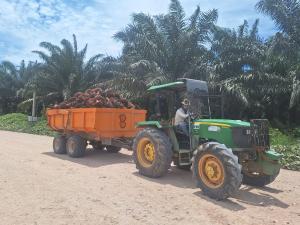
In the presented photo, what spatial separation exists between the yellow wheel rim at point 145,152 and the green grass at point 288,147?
15.1 feet

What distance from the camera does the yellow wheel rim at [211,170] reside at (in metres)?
6.84

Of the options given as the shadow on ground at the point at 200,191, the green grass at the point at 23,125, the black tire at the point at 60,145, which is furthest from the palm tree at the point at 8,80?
the shadow on ground at the point at 200,191

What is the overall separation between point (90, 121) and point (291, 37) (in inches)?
429

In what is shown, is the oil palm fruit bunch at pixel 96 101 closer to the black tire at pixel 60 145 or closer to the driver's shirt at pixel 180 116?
the black tire at pixel 60 145

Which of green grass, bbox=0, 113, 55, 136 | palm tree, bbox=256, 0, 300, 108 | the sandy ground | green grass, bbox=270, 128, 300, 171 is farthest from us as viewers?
green grass, bbox=0, 113, 55, 136

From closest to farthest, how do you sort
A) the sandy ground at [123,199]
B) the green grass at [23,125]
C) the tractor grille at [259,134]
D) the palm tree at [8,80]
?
1. the sandy ground at [123,199]
2. the tractor grille at [259,134]
3. the green grass at [23,125]
4. the palm tree at [8,80]

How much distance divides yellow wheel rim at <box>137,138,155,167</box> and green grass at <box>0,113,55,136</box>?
42.3 ft

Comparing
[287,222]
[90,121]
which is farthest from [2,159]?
[287,222]

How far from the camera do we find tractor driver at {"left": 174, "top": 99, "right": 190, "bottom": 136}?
810cm

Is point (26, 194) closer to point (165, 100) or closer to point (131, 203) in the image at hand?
point (131, 203)

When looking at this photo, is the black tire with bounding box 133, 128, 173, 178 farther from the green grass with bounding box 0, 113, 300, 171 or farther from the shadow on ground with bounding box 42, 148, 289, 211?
the green grass with bounding box 0, 113, 300, 171

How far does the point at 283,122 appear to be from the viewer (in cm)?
1922

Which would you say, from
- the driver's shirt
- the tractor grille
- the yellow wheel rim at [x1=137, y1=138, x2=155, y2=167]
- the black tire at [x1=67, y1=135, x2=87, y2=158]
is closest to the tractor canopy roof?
the driver's shirt

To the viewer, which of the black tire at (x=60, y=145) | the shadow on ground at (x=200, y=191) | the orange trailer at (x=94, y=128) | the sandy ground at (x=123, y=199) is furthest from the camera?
the black tire at (x=60, y=145)
